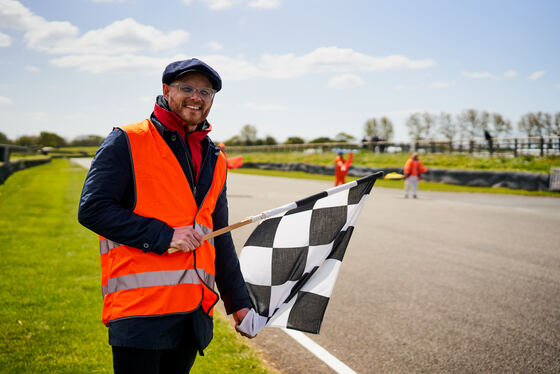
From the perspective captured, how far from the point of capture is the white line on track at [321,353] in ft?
10.5

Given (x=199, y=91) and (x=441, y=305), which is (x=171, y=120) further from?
(x=441, y=305)

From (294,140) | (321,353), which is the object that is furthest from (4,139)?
(294,140)

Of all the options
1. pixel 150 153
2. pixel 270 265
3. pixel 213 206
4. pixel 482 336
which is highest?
pixel 150 153

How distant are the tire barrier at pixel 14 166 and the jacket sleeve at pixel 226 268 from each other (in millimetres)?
17404

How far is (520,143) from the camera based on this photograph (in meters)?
23.7

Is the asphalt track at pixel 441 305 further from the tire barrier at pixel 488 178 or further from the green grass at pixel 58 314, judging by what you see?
the tire barrier at pixel 488 178

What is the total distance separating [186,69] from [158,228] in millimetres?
722

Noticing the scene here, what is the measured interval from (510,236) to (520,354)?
5.36 metres

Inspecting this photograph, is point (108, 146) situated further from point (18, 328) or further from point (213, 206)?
point (18, 328)

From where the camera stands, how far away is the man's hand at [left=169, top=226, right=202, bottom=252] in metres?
1.70

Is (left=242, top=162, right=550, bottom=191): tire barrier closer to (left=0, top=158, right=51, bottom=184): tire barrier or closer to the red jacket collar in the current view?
the red jacket collar

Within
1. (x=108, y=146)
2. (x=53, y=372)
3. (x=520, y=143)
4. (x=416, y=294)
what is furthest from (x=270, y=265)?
(x=520, y=143)

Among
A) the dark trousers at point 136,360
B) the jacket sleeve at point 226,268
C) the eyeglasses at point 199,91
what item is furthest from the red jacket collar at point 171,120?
the dark trousers at point 136,360

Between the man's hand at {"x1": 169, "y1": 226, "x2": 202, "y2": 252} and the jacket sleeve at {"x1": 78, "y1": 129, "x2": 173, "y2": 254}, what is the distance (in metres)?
0.03
